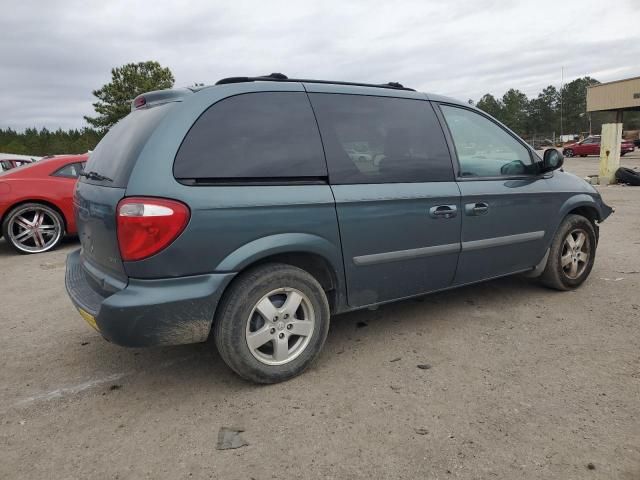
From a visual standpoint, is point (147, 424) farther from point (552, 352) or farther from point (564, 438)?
point (552, 352)

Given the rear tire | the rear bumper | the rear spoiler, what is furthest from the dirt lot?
the rear spoiler

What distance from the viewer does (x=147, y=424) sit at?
2467 mm

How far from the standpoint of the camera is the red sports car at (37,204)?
666 cm

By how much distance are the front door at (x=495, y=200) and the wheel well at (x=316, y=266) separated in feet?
3.56

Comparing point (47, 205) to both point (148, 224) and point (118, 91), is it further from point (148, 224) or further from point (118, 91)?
point (118, 91)

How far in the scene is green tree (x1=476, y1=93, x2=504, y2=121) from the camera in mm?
98194

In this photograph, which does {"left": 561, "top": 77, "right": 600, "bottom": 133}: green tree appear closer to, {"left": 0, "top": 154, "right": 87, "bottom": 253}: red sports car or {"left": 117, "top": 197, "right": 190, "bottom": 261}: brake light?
{"left": 0, "top": 154, "right": 87, "bottom": 253}: red sports car

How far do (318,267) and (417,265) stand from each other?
0.75 m

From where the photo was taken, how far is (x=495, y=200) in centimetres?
362

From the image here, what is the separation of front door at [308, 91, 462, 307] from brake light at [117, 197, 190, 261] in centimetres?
96

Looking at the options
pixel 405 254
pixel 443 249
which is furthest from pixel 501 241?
pixel 405 254

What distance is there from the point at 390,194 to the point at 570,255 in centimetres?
222

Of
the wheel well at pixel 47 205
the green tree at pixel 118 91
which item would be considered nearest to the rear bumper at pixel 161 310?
the wheel well at pixel 47 205

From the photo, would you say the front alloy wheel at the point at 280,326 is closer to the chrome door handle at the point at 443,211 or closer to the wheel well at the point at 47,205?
the chrome door handle at the point at 443,211
